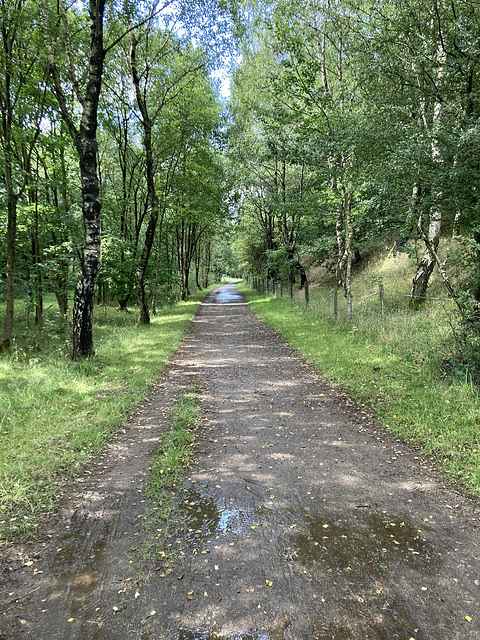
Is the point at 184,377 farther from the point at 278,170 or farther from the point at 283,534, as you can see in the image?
the point at 278,170

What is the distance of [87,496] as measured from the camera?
3.40 meters

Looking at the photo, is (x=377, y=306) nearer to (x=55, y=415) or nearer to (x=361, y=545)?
(x=361, y=545)

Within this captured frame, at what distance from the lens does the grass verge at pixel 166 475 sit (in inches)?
106

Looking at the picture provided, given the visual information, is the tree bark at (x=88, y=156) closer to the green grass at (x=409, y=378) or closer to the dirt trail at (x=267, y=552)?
the dirt trail at (x=267, y=552)

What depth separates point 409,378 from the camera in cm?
596

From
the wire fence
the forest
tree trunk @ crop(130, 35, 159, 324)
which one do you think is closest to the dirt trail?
the forest

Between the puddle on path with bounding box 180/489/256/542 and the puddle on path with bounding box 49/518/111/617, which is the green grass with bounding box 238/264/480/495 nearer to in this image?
the puddle on path with bounding box 180/489/256/542

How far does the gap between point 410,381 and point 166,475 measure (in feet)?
14.3

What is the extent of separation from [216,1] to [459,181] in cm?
891

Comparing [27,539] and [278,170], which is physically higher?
[278,170]

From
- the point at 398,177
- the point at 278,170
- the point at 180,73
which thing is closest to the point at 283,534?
the point at 398,177

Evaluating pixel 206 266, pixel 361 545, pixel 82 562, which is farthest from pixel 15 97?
pixel 206 266

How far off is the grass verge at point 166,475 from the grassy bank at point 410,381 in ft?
9.20

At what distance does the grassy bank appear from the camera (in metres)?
4.04
